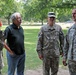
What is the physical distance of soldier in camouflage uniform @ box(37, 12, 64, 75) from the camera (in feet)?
16.7

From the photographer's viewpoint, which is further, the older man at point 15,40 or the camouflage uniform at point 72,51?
the older man at point 15,40

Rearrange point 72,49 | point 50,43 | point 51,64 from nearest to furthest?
point 72,49 < point 50,43 < point 51,64

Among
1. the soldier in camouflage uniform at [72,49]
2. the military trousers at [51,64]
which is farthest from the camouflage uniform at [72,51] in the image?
the military trousers at [51,64]

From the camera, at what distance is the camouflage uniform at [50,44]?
510 cm

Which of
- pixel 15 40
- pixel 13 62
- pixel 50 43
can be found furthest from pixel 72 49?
pixel 13 62

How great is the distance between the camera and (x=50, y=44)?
5.13 m

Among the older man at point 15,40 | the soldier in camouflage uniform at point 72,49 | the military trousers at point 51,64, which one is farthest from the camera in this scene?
the military trousers at point 51,64

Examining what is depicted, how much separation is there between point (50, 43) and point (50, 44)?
2 centimetres

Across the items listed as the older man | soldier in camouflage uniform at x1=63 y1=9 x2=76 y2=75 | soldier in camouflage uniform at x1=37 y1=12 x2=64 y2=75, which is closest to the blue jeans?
the older man

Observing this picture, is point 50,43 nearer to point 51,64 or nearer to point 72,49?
point 51,64

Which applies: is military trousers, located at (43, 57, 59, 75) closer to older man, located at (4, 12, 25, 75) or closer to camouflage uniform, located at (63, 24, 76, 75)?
older man, located at (4, 12, 25, 75)

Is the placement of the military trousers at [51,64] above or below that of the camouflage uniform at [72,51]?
below

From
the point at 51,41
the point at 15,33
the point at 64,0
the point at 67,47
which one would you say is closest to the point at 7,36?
the point at 15,33

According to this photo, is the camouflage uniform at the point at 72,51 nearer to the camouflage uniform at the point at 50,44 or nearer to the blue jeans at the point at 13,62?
the camouflage uniform at the point at 50,44
